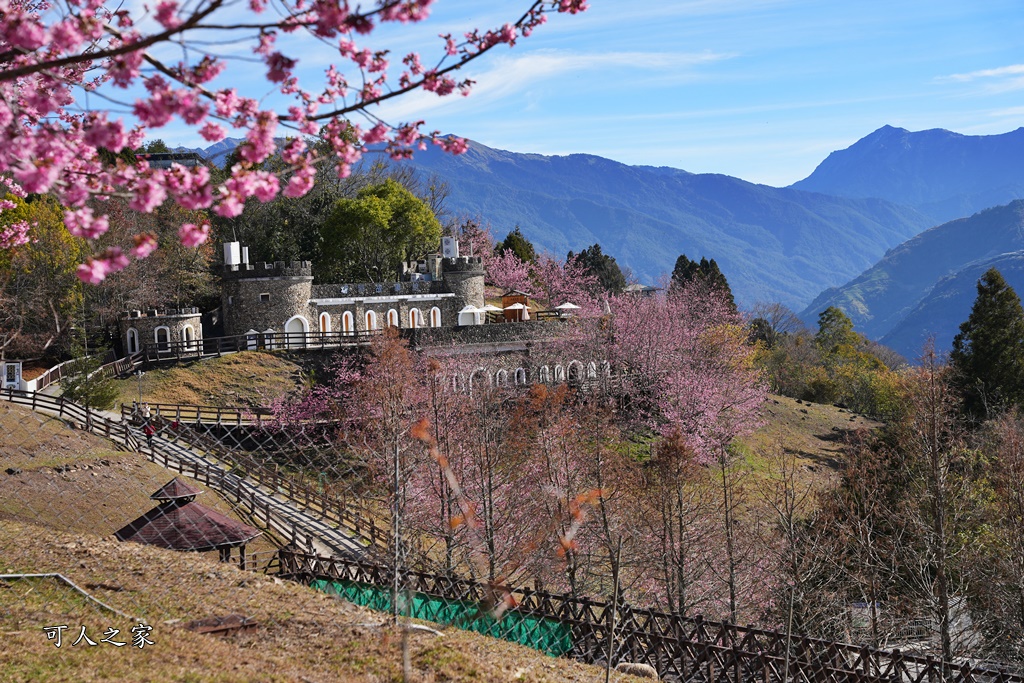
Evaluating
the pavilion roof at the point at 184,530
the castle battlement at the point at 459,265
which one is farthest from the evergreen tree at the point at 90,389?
the castle battlement at the point at 459,265

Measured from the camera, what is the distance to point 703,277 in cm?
7456

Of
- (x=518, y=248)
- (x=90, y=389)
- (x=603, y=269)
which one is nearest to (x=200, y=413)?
(x=90, y=389)

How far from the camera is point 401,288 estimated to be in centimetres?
5034

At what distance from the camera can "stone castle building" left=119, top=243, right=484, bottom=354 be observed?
146ft

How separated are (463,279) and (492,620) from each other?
36362 mm

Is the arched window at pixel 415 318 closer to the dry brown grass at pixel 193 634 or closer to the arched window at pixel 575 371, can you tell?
the arched window at pixel 575 371

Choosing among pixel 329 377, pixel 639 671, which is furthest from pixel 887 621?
pixel 329 377

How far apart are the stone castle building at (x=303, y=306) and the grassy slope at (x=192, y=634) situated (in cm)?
2962

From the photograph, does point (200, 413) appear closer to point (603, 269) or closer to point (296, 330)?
point (296, 330)

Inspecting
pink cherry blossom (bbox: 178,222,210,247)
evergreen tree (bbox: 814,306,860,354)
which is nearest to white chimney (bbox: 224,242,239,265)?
pink cherry blossom (bbox: 178,222,210,247)

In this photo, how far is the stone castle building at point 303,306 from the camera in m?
44.5

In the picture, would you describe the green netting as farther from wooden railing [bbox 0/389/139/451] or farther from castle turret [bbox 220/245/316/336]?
castle turret [bbox 220/245/316/336]

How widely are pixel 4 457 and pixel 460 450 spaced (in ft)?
42.3

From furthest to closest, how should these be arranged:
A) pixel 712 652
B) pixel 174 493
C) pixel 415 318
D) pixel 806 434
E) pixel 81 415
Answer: pixel 806 434
pixel 415 318
pixel 81 415
pixel 174 493
pixel 712 652
